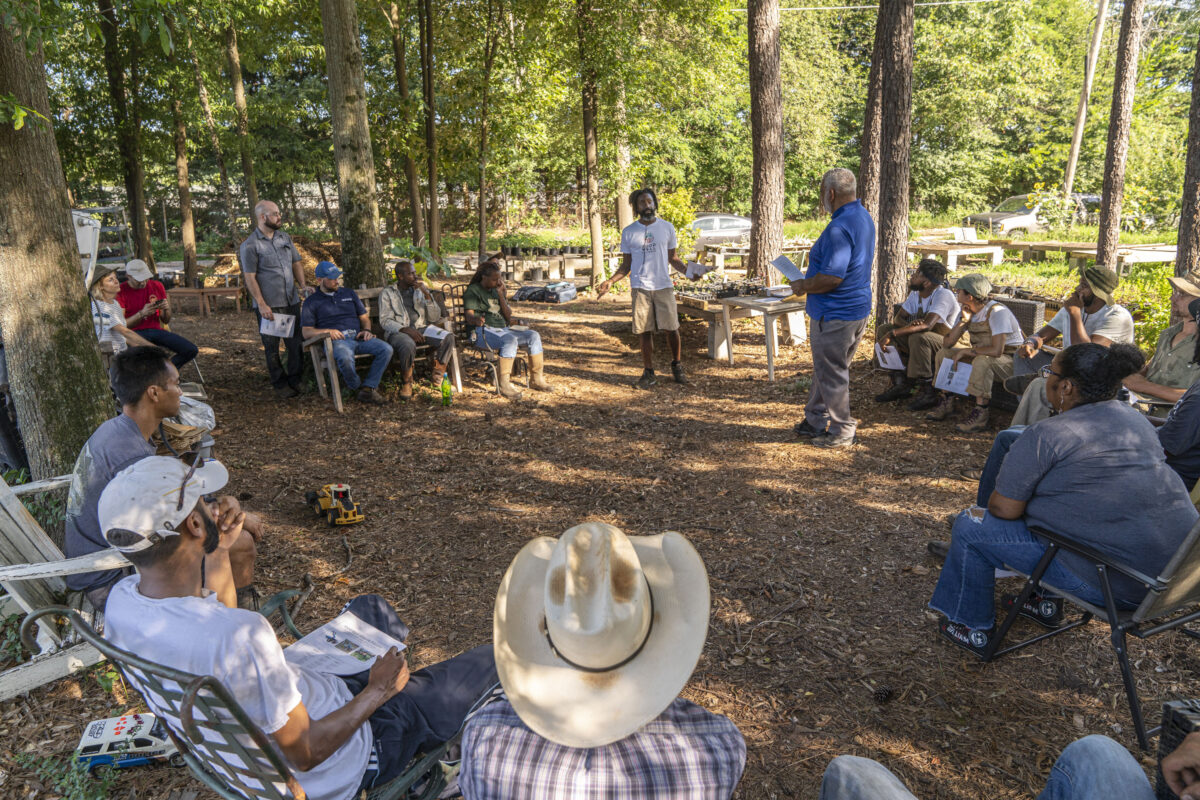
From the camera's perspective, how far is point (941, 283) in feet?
22.3

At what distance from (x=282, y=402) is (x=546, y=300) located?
7.28 metres

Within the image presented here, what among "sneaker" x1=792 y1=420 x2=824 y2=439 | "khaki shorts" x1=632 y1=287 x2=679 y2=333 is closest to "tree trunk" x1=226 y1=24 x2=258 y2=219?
"khaki shorts" x1=632 y1=287 x2=679 y2=333

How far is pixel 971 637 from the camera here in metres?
3.28

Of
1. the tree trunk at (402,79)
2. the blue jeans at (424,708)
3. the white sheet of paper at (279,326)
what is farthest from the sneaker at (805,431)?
the tree trunk at (402,79)

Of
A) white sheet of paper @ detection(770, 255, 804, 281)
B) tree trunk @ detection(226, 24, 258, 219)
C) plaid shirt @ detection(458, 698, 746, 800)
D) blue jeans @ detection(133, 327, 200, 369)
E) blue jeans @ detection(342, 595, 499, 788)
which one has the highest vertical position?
tree trunk @ detection(226, 24, 258, 219)

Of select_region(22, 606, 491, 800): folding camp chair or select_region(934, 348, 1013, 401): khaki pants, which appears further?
select_region(934, 348, 1013, 401): khaki pants

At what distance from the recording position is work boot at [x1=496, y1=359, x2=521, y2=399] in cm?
766

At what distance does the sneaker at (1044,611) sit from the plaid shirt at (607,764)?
2.43 meters

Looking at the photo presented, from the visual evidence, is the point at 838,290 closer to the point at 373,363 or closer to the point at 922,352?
the point at 922,352

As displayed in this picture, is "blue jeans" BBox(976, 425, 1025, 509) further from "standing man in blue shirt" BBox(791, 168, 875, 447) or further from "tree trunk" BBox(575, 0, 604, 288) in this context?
"tree trunk" BBox(575, 0, 604, 288)

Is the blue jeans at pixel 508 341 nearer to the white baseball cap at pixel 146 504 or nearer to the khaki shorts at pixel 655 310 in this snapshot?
the khaki shorts at pixel 655 310

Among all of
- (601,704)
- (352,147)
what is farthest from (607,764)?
(352,147)

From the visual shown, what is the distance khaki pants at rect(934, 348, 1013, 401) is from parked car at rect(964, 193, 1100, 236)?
1712 cm

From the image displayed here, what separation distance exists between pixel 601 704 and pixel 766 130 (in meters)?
9.51
